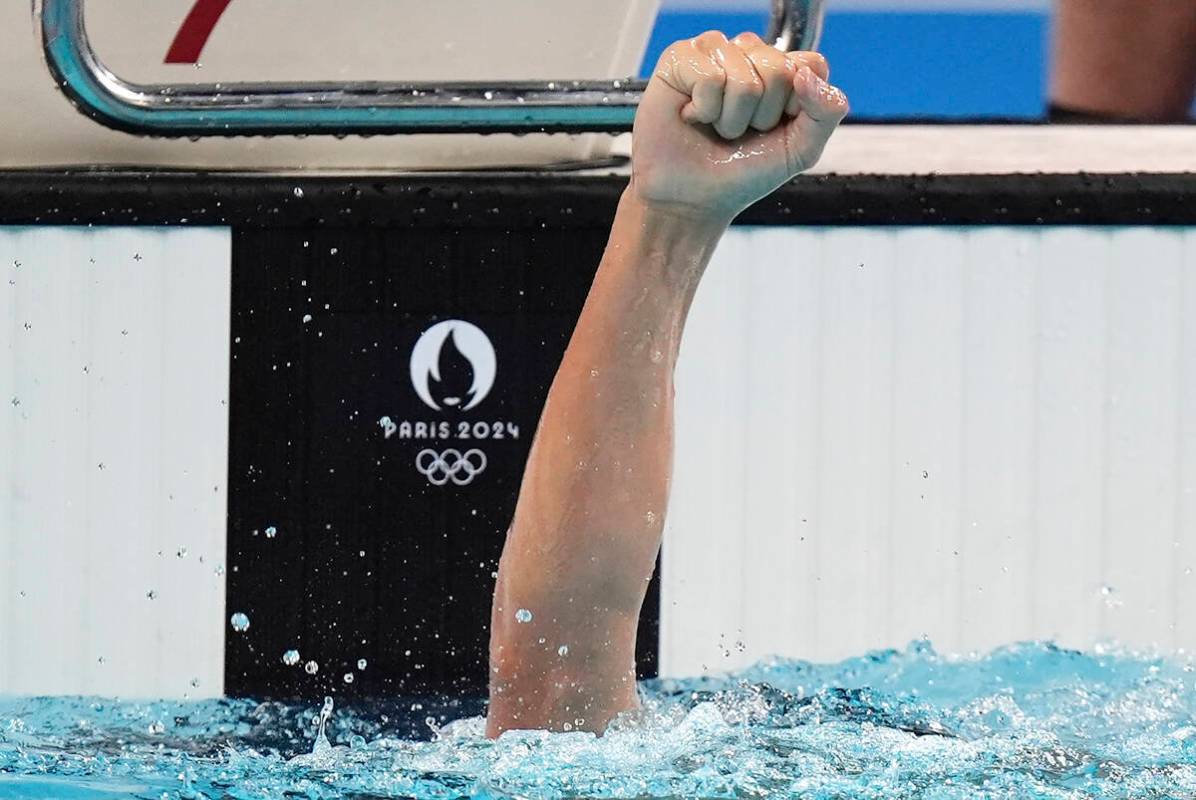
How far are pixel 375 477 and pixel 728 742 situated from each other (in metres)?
0.76

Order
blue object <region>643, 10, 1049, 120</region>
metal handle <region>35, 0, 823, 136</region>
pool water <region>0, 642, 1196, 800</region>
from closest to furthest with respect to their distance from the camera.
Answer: metal handle <region>35, 0, 823, 136</region>
pool water <region>0, 642, 1196, 800</region>
blue object <region>643, 10, 1049, 120</region>

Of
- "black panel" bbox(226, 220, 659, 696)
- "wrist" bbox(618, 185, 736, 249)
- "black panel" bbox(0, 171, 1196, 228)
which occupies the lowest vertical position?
"black panel" bbox(226, 220, 659, 696)

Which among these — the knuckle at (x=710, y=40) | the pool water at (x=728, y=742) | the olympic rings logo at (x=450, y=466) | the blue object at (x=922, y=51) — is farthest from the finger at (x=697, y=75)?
the blue object at (x=922, y=51)

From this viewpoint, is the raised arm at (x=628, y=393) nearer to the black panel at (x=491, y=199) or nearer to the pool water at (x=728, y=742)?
the pool water at (x=728, y=742)

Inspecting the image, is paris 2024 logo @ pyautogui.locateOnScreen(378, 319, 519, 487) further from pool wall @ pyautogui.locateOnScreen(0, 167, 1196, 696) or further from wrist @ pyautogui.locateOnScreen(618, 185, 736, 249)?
wrist @ pyautogui.locateOnScreen(618, 185, 736, 249)

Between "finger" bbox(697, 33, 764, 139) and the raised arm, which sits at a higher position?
"finger" bbox(697, 33, 764, 139)

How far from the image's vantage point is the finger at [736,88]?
3.21 ft

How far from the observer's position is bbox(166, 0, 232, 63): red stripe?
1780mm

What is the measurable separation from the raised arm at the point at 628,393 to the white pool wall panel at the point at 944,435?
2.32 feet

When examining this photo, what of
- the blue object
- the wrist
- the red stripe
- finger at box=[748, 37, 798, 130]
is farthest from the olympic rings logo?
the blue object

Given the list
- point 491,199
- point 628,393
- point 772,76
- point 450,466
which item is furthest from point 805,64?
point 450,466

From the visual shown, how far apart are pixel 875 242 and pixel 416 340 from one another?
1.79 feet

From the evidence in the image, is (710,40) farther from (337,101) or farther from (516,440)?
(516,440)

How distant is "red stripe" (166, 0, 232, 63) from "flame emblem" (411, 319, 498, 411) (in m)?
0.41
